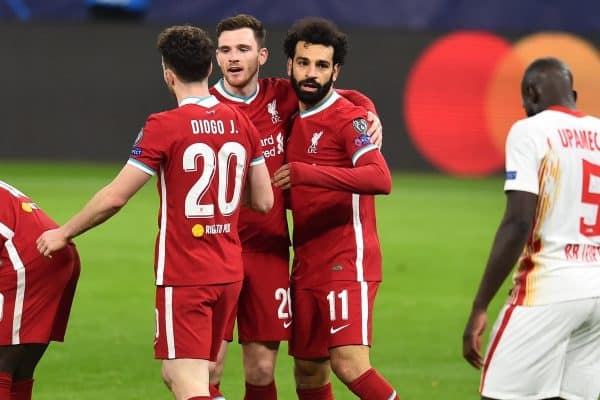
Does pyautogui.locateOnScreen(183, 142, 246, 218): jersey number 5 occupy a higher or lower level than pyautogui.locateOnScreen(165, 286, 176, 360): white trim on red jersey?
higher

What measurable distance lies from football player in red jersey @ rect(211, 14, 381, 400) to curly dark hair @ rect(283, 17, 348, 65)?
26 cm

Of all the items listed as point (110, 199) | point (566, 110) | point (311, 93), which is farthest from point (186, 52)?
point (566, 110)

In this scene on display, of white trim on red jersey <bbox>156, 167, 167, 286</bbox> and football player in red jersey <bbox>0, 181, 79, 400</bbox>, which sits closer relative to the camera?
white trim on red jersey <bbox>156, 167, 167, 286</bbox>

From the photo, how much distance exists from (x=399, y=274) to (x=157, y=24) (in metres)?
9.98

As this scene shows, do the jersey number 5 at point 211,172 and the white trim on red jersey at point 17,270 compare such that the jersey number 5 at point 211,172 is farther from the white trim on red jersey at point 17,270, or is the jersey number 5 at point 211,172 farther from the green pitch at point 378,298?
the green pitch at point 378,298

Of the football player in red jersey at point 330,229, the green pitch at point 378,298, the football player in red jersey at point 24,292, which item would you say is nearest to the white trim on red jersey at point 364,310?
A: the football player in red jersey at point 330,229

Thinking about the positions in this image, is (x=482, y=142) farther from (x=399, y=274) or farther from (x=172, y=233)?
(x=172, y=233)

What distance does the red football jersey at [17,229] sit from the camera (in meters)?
5.89

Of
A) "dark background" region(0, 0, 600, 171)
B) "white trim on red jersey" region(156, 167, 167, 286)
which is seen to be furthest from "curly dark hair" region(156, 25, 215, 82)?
"dark background" region(0, 0, 600, 171)

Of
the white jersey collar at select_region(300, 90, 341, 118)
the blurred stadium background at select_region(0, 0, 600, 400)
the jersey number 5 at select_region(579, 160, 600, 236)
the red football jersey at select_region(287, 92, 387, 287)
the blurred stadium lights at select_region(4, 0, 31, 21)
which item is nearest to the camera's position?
the jersey number 5 at select_region(579, 160, 600, 236)

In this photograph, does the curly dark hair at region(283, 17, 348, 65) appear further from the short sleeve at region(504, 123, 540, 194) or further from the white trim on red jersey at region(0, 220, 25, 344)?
the white trim on red jersey at region(0, 220, 25, 344)

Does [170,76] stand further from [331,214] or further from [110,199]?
[331,214]

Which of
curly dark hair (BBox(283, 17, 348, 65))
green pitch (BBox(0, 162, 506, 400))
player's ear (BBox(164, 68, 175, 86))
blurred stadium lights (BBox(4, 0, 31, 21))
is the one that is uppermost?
blurred stadium lights (BBox(4, 0, 31, 21))

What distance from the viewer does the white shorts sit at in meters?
4.98
